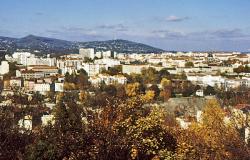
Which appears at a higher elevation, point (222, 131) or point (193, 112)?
point (222, 131)

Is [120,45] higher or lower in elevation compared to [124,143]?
lower

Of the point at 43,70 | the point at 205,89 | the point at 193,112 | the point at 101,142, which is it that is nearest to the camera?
the point at 101,142

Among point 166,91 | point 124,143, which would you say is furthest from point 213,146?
point 166,91

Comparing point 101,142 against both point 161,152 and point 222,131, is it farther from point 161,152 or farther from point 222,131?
point 222,131

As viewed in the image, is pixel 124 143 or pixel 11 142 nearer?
pixel 124 143

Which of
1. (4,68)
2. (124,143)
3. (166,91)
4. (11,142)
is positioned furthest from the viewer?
(4,68)

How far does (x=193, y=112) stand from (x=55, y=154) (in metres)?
20.5

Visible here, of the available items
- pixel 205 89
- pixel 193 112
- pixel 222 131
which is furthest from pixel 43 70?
pixel 222 131

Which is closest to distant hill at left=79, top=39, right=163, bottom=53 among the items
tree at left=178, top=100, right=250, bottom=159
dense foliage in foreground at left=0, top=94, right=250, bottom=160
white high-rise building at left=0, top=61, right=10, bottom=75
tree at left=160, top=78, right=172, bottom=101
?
white high-rise building at left=0, top=61, right=10, bottom=75

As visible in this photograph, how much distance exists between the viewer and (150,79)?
45688 mm

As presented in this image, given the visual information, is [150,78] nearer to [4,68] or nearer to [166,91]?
[166,91]

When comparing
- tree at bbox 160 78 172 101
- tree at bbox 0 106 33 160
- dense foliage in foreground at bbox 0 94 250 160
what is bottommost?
tree at bbox 160 78 172 101

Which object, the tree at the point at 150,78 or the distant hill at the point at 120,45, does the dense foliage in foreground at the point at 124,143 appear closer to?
the tree at the point at 150,78

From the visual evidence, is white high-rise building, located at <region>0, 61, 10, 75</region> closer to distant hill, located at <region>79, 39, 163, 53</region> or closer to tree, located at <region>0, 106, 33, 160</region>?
tree, located at <region>0, 106, 33, 160</region>
